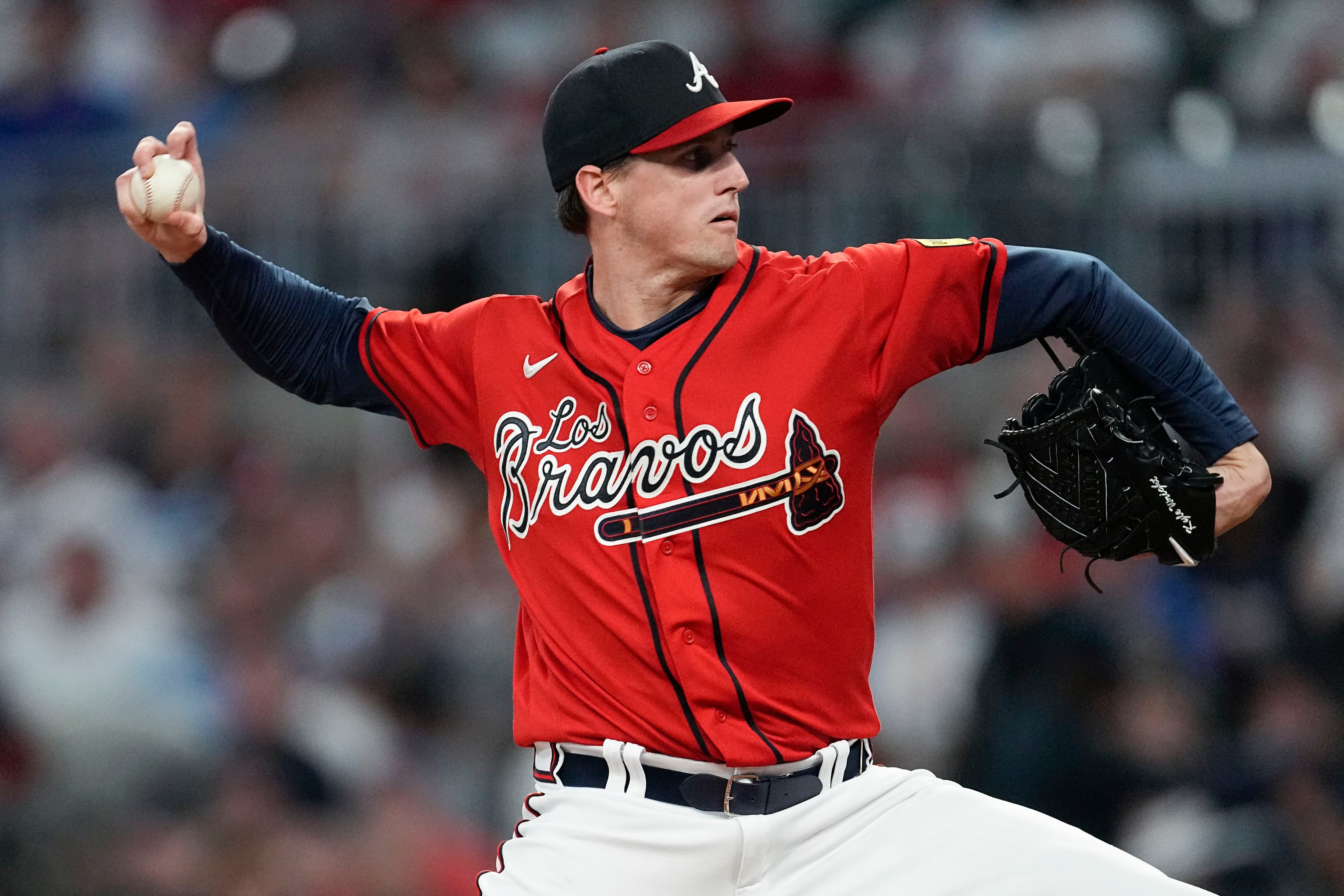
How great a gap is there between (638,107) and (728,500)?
0.76m

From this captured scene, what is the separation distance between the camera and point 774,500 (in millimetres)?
2861

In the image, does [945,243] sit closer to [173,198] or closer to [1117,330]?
[1117,330]

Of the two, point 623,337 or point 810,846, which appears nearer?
point 810,846

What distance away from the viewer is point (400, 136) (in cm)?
767

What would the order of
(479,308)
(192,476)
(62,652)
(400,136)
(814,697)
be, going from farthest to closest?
1. (400,136)
2. (192,476)
3. (62,652)
4. (479,308)
5. (814,697)

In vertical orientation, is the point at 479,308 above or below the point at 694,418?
above

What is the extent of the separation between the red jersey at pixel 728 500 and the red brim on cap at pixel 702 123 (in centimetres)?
26

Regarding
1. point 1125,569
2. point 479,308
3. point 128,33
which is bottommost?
point 1125,569

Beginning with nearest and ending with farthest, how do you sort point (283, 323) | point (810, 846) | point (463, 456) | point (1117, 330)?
point (810, 846) → point (1117, 330) → point (283, 323) → point (463, 456)

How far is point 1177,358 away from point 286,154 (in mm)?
5270

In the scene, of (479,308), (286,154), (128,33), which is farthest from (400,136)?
(479,308)

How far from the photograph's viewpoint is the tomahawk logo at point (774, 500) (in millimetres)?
A: 2861

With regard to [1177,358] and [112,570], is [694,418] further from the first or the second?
[112,570]

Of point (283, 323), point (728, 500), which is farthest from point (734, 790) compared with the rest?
point (283, 323)
